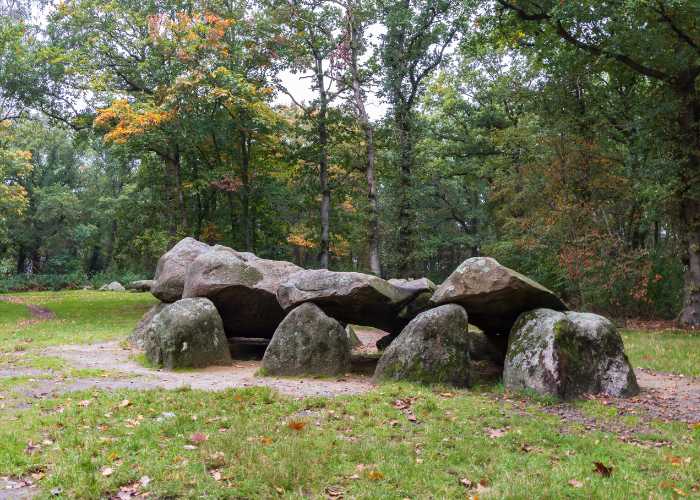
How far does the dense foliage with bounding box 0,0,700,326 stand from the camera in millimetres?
17391

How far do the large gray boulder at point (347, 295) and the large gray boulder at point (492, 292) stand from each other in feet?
3.84

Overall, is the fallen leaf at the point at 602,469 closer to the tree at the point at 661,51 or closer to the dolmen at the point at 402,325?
the dolmen at the point at 402,325

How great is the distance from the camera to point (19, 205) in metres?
34.4

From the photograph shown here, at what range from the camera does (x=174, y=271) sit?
1395 centimetres

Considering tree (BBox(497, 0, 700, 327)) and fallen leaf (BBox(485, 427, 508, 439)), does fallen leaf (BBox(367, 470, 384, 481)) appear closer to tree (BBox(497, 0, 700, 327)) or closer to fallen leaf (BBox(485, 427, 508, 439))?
fallen leaf (BBox(485, 427, 508, 439))

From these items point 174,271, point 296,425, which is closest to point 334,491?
point 296,425

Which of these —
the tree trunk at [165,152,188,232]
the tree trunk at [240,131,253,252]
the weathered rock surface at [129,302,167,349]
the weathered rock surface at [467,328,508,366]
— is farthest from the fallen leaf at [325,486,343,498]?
the tree trunk at [240,131,253,252]

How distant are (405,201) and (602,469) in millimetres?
18329

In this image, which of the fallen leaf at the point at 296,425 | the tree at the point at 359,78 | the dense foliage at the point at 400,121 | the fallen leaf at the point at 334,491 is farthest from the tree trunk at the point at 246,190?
the fallen leaf at the point at 334,491

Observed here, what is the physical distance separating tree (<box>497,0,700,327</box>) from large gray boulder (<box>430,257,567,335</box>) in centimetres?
864

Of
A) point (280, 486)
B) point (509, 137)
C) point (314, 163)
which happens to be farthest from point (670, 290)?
point (280, 486)

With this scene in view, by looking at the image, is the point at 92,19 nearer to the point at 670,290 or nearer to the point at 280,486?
the point at 280,486

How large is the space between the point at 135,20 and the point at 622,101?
64.6 feet

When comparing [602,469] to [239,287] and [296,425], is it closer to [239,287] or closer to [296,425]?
[296,425]
